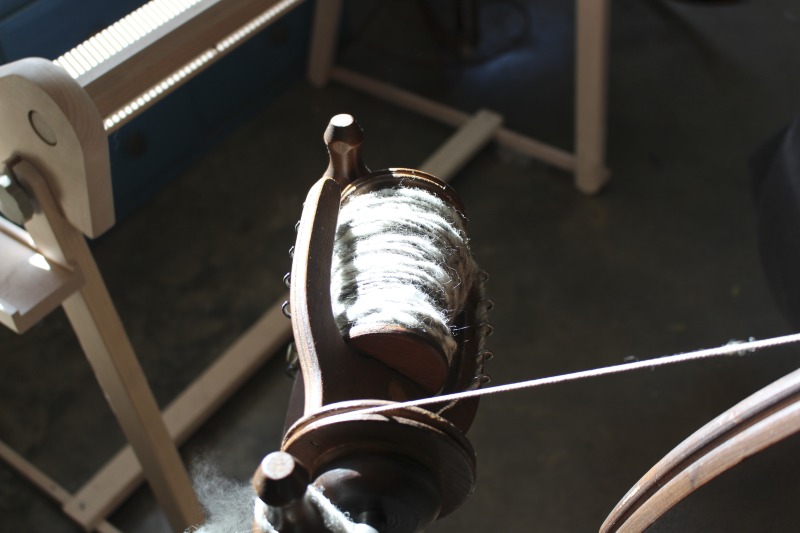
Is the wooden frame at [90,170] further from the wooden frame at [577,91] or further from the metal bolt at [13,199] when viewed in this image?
the wooden frame at [577,91]

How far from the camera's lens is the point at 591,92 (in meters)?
1.90

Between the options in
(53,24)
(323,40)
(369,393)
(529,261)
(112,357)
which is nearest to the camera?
(369,393)

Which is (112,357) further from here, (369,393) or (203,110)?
(203,110)

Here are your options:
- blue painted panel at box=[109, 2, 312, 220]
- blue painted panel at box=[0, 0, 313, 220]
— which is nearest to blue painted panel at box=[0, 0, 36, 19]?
blue painted panel at box=[0, 0, 313, 220]

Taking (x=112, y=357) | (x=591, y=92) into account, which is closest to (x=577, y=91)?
(x=591, y=92)

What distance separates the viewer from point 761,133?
214 cm

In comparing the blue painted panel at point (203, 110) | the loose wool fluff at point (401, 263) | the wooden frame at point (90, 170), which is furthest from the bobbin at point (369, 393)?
the blue painted panel at point (203, 110)

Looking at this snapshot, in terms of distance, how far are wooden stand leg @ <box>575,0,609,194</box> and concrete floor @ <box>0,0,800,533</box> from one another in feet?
0.20

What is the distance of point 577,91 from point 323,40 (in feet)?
2.11

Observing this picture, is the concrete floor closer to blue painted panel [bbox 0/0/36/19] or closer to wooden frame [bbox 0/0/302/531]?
wooden frame [bbox 0/0/302/531]

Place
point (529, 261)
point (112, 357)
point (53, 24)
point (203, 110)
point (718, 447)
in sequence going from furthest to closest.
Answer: point (203, 110) → point (529, 261) → point (53, 24) → point (112, 357) → point (718, 447)

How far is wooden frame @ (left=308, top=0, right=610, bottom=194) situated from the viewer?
1.80 metres

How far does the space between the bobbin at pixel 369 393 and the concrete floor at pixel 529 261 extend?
2.27 feet

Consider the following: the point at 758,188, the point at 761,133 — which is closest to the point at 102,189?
the point at 758,188
